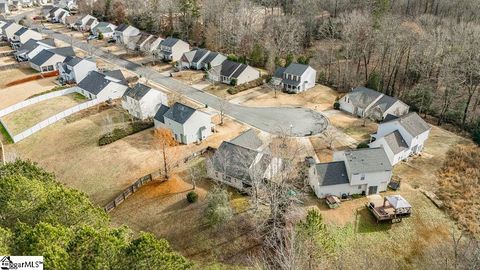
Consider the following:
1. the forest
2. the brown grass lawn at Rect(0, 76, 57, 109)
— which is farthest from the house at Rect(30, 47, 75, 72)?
the forest

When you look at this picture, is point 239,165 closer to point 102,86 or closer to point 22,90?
point 102,86

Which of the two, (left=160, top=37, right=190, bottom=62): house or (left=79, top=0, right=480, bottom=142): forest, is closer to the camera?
(left=79, top=0, right=480, bottom=142): forest

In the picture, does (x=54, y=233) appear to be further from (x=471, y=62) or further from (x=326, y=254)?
(x=471, y=62)

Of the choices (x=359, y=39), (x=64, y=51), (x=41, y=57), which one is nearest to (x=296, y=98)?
(x=359, y=39)

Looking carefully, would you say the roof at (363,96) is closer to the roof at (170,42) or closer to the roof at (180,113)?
the roof at (180,113)

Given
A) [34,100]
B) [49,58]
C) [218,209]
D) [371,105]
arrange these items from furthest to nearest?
1. [49,58]
2. [34,100]
3. [371,105]
4. [218,209]

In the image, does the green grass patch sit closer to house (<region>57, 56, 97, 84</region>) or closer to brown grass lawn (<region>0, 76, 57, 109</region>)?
brown grass lawn (<region>0, 76, 57, 109</region>)

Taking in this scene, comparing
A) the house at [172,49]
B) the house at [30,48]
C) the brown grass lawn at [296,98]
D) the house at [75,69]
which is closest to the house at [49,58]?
the house at [30,48]
